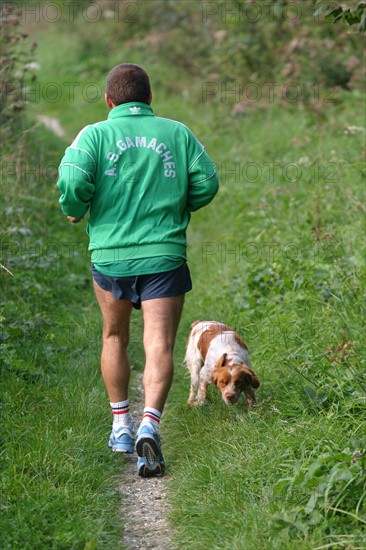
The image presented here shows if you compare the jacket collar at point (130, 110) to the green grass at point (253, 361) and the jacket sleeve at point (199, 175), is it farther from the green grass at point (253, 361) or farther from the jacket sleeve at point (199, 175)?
the green grass at point (253, 361)

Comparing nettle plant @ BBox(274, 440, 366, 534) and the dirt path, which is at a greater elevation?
nettle plant @ BBox(274, 440, 366, 534)

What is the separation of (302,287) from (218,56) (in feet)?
26.5

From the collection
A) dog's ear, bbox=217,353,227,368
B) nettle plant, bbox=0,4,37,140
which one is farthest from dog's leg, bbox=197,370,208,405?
nettle plant, bbox=0,4,37,140

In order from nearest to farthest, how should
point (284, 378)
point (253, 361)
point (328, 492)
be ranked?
point (328, 492) < point (284, 378) < point (253, 361)

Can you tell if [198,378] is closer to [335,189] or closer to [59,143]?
[335,189]

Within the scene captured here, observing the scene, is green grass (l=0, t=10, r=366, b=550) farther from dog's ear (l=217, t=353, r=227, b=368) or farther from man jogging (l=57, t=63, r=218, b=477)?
man jogging (l=57, t=63, r=218, b=477)

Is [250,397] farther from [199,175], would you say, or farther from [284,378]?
[199,175]

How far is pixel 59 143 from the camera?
40.4 ft

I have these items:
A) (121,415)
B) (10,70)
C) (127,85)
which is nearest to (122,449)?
(121,415)

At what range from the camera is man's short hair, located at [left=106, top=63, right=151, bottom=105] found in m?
4.53

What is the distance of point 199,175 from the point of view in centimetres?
457

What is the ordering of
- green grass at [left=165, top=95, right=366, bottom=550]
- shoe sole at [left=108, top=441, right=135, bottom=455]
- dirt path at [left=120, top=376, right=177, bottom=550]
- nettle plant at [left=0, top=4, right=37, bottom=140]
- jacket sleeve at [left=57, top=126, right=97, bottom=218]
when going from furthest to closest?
nettle plant at [left=0, top=4, right=37, bottom=140] < shoe sole at [left=108, top=441, right=135, bottom=455] < jacket sleeve at [left=57, top=126, right=97, bottom=218] < dirt path at [left=120, top=376, right=177, bottom=550] < green grass at [left=165, top=95, right=366, bottom=550]

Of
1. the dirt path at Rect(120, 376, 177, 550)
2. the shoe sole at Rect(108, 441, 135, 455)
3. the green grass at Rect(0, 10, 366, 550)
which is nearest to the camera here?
the green grass at Rect(0, 10, 366, 550)

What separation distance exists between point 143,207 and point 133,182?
0.46ft
